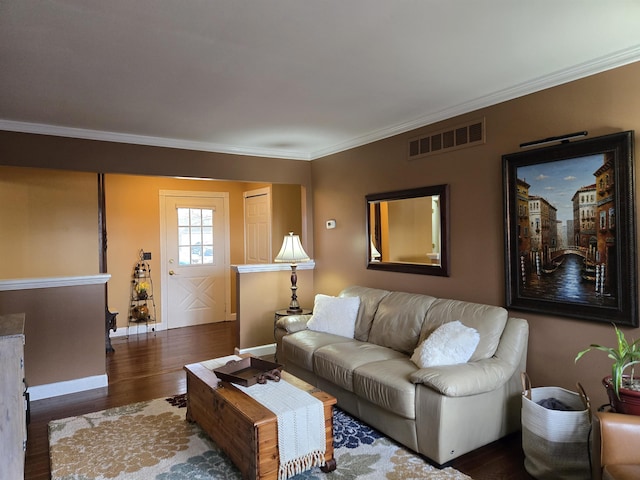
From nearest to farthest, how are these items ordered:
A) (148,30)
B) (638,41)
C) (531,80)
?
(148,30), (638,41), (531,80)

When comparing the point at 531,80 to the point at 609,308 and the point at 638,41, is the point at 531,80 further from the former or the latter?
the point at 609,308

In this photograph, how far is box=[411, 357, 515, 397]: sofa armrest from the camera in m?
2.46

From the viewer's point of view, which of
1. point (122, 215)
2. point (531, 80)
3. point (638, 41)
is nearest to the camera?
point (638, 41)

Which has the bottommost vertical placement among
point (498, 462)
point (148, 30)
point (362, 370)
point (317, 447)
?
point (498, 462)

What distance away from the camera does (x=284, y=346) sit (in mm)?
3951

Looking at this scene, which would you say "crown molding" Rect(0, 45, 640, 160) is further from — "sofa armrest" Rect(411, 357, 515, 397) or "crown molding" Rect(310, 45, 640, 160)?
"sofa armrest" Rect(411, 357, 515, 397)

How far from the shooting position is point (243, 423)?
7.51ft

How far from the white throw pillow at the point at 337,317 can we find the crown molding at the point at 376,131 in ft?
5.73

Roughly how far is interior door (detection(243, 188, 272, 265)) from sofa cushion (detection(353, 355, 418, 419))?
Answer: 3507 mm

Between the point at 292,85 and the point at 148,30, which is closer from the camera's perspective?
the point at 148,30

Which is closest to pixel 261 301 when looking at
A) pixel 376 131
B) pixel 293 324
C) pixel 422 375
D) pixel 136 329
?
pixel 293 324

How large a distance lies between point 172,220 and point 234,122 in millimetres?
3352

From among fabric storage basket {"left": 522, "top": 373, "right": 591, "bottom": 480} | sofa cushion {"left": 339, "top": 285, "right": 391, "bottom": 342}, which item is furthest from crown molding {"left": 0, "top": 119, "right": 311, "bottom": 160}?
fabric storage basket {"left": 522, "top": 373, "right": 591, "bottom": 480}

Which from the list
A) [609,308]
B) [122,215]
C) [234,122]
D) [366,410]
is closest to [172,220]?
[122,215]
